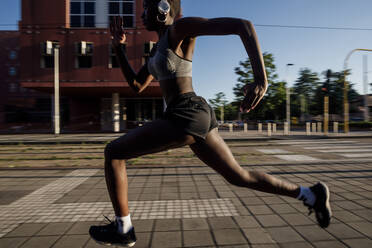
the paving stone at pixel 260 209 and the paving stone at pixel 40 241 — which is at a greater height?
the paving stone at pixel 260 209

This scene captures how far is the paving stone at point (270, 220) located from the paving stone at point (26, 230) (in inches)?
95.9

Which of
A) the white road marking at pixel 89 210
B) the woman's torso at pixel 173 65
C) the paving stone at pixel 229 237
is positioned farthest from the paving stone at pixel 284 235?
the woman's torso at pixel 173 65

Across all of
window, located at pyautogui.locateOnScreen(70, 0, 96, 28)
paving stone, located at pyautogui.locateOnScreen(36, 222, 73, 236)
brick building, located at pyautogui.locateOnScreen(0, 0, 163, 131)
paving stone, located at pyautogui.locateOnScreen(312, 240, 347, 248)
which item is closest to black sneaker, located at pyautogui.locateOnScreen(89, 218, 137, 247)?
paving stone, located at pyautogui.locateOnScreen(36, 222, 73, 236)

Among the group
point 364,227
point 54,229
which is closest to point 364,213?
point 364,227

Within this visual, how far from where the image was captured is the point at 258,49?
4.32 feet

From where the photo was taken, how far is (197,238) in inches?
89.4

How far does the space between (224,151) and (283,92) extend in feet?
138

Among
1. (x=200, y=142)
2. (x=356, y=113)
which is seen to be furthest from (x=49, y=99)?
(x=356, y=113)

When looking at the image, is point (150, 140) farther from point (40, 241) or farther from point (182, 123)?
point (40, 241)

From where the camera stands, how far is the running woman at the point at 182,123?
1.33 m

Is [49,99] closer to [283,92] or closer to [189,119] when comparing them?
[283,92]

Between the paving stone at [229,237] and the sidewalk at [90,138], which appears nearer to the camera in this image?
Result: the paving stone at [229,237]

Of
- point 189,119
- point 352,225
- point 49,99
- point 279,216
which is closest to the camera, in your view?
point 189,119

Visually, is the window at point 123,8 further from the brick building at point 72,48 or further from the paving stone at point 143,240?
the paving stone at point 143,240
